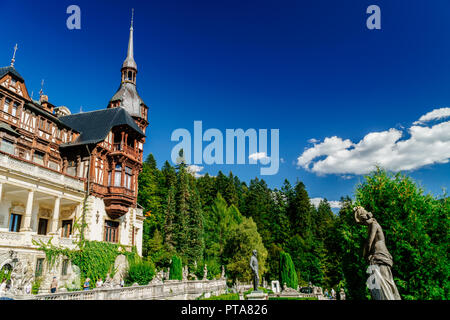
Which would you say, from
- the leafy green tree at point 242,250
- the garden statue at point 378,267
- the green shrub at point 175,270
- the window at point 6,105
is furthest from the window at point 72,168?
the leafy green tree at point 242,250

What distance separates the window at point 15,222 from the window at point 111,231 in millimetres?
6839

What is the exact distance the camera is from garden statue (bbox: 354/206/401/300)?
328 inches

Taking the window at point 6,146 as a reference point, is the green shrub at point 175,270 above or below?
below

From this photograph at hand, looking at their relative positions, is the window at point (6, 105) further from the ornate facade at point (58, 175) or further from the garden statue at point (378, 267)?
the garden statue at point (378, 267)

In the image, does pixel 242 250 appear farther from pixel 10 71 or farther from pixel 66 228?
pixel 10 71

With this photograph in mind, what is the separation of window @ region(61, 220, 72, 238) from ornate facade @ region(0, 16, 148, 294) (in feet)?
0.05

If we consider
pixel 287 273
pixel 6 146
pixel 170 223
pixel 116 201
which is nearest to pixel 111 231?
pixel 116 201

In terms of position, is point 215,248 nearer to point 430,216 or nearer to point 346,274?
point 346,274

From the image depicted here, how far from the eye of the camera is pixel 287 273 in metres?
47.3

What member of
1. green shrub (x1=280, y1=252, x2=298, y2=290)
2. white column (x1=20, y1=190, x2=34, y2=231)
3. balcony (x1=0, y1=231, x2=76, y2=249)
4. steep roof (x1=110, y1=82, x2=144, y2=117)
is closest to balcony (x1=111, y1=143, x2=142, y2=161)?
steep roof (x1=110, y1=82, x2=144, y2=117)

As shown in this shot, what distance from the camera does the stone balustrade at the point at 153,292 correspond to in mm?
14666
